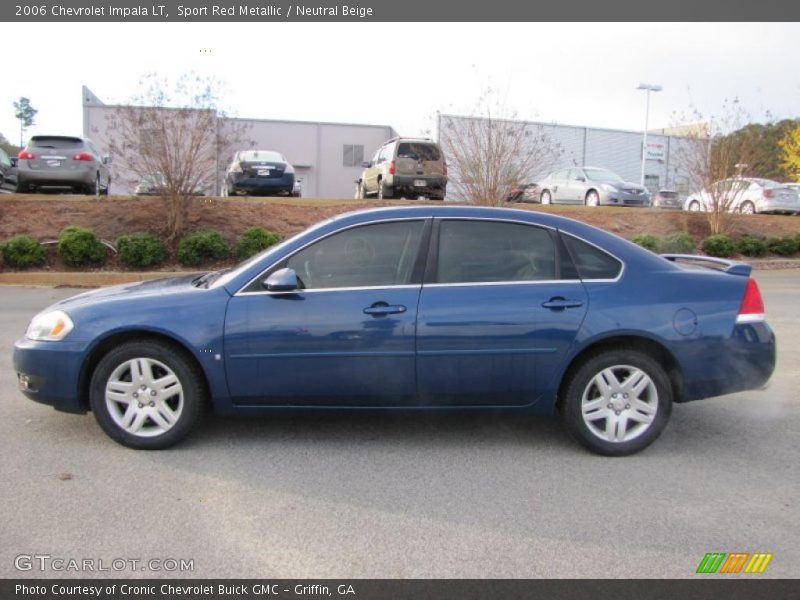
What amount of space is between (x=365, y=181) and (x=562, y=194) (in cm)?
672

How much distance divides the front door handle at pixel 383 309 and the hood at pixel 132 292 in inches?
48.7

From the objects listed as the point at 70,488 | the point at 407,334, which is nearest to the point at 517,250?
the point at 407,334

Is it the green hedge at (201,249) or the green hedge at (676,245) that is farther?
the green hedge at (676,245)

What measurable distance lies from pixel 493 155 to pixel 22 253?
9.90 metres

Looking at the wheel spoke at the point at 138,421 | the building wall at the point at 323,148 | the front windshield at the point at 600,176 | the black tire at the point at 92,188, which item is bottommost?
the wheel spoke at the point at 138,421

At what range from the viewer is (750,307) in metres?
4.64

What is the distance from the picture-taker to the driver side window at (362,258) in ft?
15.0

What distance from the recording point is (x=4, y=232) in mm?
14172

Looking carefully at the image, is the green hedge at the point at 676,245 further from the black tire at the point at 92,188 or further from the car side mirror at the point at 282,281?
the black tire at the point at 92,188

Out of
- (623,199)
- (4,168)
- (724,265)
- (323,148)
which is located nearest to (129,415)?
(724,265)

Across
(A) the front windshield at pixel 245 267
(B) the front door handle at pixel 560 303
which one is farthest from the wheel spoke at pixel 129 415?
(B) the front door handle at pixel 560 303

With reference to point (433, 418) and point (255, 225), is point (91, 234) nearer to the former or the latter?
point (255, 225)

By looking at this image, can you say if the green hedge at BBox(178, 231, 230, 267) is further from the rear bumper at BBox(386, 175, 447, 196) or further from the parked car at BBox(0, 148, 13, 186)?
the parked car at BBox(0, 148, 13, 186)

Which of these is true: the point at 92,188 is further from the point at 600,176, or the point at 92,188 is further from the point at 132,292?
the point at 600,176
